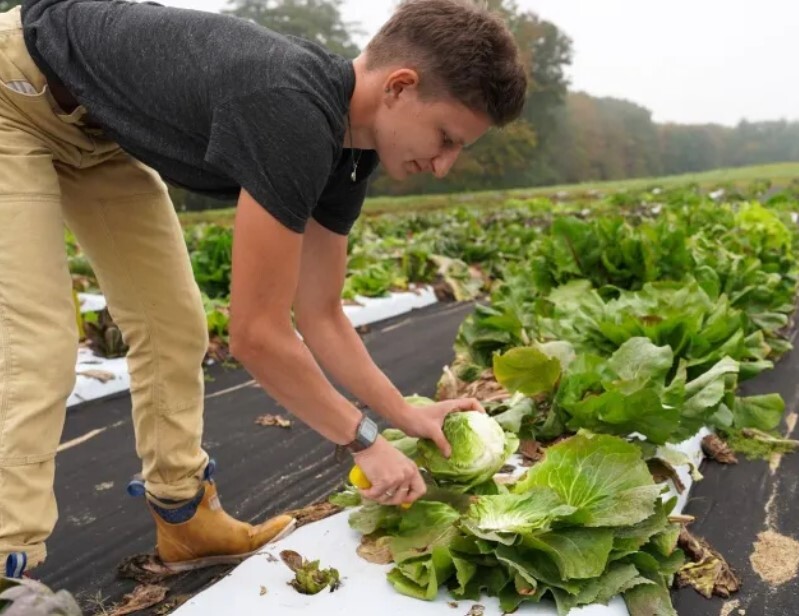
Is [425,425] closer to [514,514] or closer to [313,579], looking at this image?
[514,514]

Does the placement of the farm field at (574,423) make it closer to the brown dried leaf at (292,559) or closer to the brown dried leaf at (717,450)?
the brown dried leaf at (717,450)

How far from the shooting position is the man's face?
1.69 m

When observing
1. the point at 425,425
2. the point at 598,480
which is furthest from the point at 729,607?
the point at 425,425

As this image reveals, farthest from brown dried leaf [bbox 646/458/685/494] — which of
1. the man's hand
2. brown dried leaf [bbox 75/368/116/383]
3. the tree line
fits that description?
the tree line

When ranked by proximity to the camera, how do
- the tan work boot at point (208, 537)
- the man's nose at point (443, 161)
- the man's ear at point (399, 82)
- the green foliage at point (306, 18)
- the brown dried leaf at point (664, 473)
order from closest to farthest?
the man's ear at point (399, 82)
the man's nose at point (443, 161)
the tan work boot at point (208, 537)
the brown dried leaf at point (664, 473)
the green foliage at point (306, 18)

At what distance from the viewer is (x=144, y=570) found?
7.96 ft

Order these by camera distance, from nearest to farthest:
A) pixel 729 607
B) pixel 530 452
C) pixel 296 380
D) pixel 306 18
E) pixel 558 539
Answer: pixel 296 380, pixel 558 539, pixel 729 607, pixel 530 452, pixel 306 18

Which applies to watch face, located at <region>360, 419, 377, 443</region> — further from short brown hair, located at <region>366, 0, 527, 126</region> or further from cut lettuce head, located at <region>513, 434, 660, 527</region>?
short brown hair, located at <region>366, 0, 527, 126</region>

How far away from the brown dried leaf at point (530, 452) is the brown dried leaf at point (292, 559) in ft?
2.96

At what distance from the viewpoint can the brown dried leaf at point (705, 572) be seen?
217 centimetres

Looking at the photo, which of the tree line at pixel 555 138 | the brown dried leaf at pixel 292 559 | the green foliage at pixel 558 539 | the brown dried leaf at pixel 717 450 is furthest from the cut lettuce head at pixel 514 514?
the tree line at pixel 555 138

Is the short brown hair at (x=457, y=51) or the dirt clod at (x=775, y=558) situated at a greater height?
the short brown hair at (x=457, y=51)

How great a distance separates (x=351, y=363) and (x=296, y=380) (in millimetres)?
494

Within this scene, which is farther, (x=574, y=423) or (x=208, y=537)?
(x=574, y=423)
